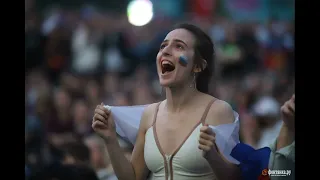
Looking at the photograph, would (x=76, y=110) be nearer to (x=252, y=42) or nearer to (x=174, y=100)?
(x=174, y=100)

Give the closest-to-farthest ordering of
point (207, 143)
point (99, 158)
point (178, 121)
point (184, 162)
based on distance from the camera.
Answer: point (207, 143), point (184, 162), point (178, 121), point (99, 158)

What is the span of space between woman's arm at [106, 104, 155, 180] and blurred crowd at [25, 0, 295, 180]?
0.06 meters

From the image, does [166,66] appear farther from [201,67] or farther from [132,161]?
[132,161]

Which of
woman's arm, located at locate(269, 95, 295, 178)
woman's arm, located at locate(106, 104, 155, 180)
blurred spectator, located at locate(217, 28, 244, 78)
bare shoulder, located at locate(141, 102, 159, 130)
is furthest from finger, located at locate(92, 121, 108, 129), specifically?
woman's arm, located at locate(269, 95, 295, 178)

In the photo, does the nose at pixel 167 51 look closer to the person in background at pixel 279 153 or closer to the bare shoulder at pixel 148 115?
the bare shoulder at pixel 148 115

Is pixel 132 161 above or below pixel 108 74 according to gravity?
below

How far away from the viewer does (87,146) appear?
4578 millimetres

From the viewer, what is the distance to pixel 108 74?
4.59 m

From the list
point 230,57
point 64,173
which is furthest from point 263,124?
point 64,173

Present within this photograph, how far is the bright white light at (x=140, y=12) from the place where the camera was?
4.55 meters

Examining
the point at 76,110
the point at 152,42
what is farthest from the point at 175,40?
the point at 76,110

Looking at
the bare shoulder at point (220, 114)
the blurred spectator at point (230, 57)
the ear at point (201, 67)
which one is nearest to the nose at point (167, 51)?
the ear at point (201, 67)

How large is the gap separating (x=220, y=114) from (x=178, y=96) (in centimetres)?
29
